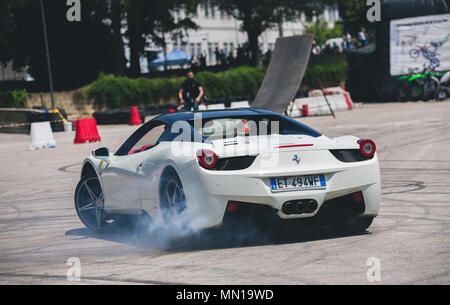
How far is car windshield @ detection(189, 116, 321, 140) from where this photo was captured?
25.7ft

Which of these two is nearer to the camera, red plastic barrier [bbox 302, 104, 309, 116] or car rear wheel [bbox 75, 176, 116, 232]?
car rear wheel [bbox 75, 176, 116, 232]

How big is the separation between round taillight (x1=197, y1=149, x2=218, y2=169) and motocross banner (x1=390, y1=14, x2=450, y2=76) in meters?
31.6

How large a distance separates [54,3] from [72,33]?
1.99m

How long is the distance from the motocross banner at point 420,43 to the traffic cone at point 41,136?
19319 mm

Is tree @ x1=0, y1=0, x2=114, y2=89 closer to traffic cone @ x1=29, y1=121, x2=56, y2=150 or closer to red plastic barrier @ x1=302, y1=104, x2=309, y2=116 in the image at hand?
Result: red plastic barrier @ x1=302, y1=104, x2=309, y2=116

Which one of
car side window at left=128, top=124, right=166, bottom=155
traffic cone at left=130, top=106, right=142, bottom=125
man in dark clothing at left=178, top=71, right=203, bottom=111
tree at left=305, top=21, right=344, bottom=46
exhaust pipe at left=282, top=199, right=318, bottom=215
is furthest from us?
tree at left=305, top=21, right=344, bottom=46

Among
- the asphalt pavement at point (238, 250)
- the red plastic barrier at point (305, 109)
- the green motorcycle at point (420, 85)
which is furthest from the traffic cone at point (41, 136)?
the green motorcycle at point (420, 85)

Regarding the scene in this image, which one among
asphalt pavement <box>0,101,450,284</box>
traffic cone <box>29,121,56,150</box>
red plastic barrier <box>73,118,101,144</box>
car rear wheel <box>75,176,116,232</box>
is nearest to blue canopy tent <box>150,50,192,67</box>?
red plastic barrier <box>73,118,101,144</box>

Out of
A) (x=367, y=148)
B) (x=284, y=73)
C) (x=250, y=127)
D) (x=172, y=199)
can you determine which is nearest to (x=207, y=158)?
(x=172, y=199)

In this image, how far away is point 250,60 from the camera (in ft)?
180

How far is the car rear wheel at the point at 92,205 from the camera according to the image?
880cm

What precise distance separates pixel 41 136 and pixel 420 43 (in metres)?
20.1

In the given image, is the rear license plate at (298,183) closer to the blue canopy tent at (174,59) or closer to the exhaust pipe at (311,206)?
the exhaust pipe at (311,206)
